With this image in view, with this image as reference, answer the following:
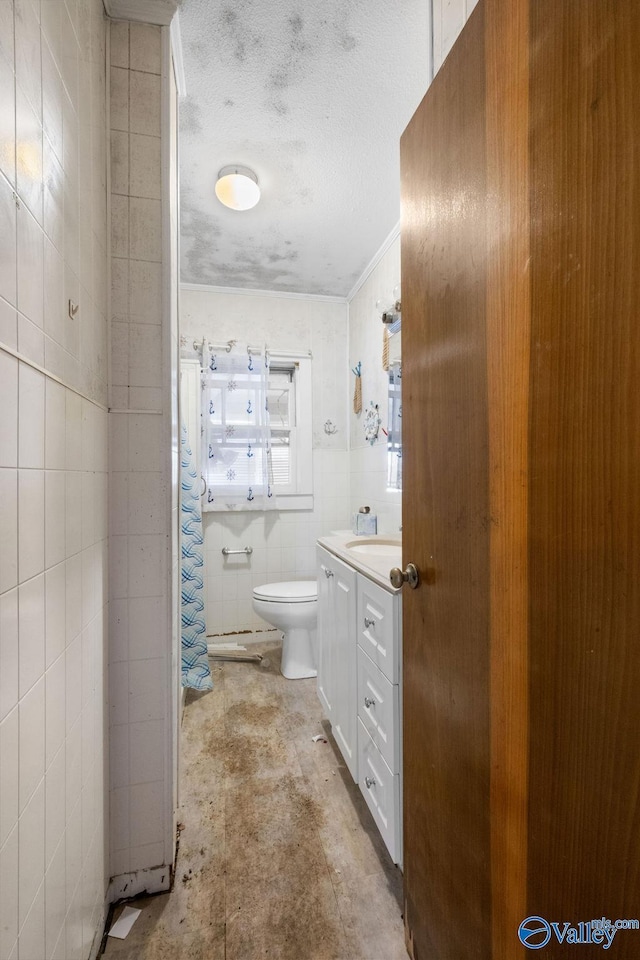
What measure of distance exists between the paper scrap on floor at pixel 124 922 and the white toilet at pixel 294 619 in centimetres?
129

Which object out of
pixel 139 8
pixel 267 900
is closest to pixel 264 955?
pixel 267 900

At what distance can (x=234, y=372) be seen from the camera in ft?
8.99

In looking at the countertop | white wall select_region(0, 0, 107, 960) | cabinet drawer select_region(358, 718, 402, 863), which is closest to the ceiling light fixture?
white wall select_region(0, 0, 107, 960)

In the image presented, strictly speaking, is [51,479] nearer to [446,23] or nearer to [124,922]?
[124,922]

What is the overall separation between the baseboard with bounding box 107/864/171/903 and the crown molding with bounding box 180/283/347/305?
9.60 ft

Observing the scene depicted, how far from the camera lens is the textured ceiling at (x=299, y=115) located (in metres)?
1.21

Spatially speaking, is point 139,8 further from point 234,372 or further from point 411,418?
point 234,372

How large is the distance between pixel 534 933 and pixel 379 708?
2.09 feet

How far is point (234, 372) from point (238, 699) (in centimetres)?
202

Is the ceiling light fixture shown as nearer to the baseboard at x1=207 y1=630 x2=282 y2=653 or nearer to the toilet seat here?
the toilet seat

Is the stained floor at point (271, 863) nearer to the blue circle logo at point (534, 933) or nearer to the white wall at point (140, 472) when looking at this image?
the white wall at point (140, 472)

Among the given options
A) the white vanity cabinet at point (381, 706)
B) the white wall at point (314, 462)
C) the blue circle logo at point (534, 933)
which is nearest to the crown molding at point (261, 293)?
the white wall at point (314, 462)

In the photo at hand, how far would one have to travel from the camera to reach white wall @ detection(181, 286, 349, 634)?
2762mm

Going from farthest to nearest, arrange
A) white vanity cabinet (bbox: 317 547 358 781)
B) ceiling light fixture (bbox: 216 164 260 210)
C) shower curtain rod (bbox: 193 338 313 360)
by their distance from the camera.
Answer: shower curtain rod (bbox: 193 338 313 360), ceiling light fixture (bbox: 216 164 260 210), white vanity cabinet (bbox: 317 547 358 781)
